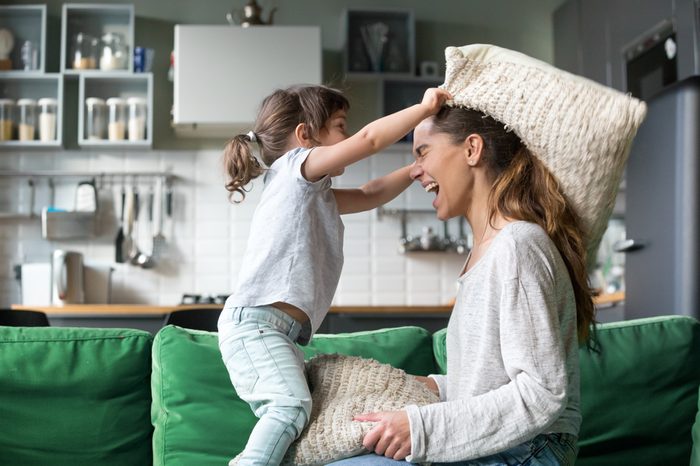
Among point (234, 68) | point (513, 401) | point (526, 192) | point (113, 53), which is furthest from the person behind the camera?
point (113, 53)

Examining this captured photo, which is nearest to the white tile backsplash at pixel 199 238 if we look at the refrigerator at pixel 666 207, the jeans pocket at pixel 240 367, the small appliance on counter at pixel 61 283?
the small appliance on counter at pixel 61 283

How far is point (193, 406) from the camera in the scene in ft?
6.25

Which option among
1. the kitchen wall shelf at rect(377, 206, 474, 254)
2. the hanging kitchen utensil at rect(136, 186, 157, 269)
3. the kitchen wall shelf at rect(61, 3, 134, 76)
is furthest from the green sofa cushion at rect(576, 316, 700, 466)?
the kitchen wall shelf at rect(61, 3, 134, 76)

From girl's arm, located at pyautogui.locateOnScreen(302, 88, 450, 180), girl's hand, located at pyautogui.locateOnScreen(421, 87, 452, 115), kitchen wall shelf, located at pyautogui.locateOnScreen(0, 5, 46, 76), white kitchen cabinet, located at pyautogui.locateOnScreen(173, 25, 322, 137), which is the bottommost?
girl's arm, located at pyautogui.locateOnScreen(302, 88, 450, 180)

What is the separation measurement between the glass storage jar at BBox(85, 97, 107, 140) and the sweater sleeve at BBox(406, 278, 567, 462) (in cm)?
Answer: 422

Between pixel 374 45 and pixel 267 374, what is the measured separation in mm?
4147

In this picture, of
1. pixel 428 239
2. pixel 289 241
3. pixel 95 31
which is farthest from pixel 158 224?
pixel 289 241

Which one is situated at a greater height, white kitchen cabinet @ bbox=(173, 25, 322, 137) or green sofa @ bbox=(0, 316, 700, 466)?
white kitchen cabinet @ bbox=(173, 25, 322, 137)

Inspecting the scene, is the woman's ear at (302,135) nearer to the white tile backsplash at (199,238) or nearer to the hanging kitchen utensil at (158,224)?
the white tile backsplash at (199,238)

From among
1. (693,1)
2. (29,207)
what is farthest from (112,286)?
(693,1)

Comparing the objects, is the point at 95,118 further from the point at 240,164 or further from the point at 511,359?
the point at 511,359

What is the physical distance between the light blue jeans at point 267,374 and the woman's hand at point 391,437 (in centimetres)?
20

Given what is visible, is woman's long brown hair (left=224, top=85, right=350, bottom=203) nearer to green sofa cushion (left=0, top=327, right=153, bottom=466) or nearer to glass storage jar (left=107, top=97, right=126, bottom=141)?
green sofa cushion (left=0, top=327, right=153, bottom=466)

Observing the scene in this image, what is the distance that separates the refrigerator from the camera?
10.6 feet
